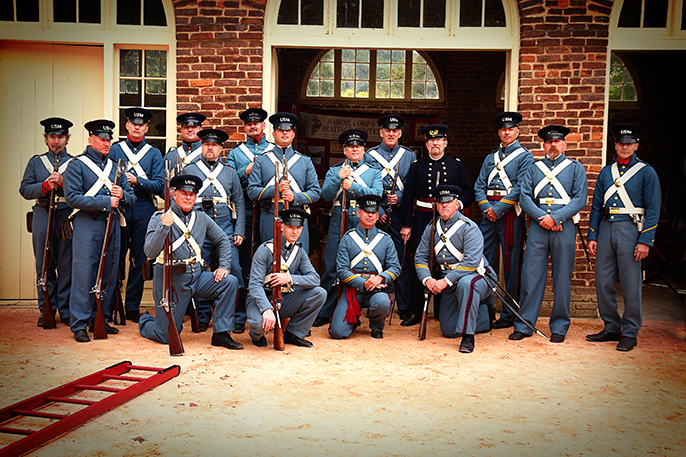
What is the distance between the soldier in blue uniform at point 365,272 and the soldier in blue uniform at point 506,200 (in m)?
1.24

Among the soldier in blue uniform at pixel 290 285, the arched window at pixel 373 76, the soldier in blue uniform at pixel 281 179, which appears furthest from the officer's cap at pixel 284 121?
the arched window at pixel 373 76

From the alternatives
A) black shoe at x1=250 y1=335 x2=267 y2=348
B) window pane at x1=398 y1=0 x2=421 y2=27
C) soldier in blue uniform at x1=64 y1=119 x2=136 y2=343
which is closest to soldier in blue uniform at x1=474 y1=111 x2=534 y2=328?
window pane at x1=398 y1=0 x2=421 y2=27

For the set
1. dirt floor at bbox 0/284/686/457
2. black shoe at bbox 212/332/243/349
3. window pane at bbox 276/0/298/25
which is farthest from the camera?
window pane at bbox 276/0/298/25

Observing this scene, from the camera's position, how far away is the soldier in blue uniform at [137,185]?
6129 millimetres

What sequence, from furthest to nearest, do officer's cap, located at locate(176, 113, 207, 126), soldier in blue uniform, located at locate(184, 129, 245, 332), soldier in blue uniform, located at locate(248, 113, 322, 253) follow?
officer's cap, located at locate(176, 113, 207, 126) < soldier in blue uniform, located at locate(248, 113, 322, 253) < soldier in blue uniform, located at locate(184, 129, 245, 332)

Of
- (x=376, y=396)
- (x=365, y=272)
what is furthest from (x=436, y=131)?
(x=376, y=396)

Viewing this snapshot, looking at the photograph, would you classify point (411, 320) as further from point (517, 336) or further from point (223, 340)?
point (223, 340)

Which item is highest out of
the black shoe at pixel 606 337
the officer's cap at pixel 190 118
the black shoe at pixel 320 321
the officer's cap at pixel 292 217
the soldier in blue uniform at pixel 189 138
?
the officer's cap at pixel 190 118

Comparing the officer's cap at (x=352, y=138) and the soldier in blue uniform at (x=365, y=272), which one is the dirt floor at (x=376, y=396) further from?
the officer's cap at (x=352, y=138)

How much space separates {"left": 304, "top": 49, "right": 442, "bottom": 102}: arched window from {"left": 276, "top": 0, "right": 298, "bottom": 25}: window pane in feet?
20.2

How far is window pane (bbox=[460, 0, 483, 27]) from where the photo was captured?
6883 millimetres

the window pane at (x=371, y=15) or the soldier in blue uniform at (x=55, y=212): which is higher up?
the window pane at (x=371, y=15)

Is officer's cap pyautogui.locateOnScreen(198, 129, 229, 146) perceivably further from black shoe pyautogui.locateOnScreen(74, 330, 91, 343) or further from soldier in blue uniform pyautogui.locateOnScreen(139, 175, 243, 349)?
black shoe pyautogui.locateOnScreen(74, 330, 91, 343)

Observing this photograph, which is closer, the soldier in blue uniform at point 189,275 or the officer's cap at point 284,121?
the soldier in blue uniform at point 189,275
